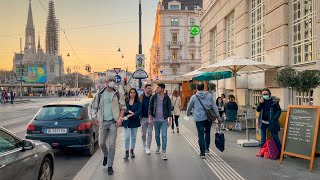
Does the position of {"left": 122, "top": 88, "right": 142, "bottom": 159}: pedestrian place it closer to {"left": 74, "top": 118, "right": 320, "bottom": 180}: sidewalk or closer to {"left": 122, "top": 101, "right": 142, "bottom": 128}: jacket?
{"left": 122, "top": 101, "right": 142, "bottom": 128}: jacket

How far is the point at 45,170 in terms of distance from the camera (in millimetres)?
5430

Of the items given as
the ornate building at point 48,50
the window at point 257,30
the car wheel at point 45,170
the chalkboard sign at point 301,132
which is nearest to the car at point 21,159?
the car wheel at point 45,170

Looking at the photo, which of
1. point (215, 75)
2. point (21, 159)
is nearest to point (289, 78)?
point (21, 159)

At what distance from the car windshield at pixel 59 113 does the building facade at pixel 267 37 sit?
682 centimetres

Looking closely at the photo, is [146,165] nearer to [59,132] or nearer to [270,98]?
[59,132]

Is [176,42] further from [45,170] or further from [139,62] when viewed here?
[45,170]

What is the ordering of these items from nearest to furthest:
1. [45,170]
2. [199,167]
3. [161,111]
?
[45,170] → [199,167] → [161,111]

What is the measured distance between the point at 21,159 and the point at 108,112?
2463mm

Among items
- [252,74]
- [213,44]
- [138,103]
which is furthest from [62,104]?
[213,44]

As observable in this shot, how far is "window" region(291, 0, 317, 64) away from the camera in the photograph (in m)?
10.7

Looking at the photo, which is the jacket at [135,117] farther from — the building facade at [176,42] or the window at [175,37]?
the window at [175,37]

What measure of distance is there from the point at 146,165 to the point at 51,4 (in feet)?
516

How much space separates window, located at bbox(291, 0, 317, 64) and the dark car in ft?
23.9

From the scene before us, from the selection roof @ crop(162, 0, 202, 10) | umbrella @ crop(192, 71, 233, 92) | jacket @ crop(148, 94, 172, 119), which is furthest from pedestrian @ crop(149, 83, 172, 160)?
roof @ crop(162, 0, 202, 10)
